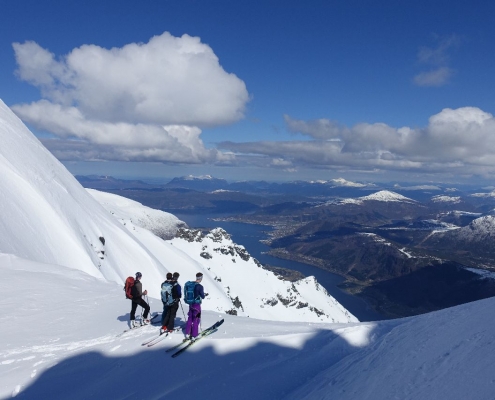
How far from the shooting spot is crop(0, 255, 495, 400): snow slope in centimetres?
698

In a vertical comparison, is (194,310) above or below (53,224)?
below

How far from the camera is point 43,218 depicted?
1304 inches

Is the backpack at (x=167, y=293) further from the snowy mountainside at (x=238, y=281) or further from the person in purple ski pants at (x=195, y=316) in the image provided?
the snowy mountainside at (x=238, y=281)

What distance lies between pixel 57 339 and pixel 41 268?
10937 millimetres

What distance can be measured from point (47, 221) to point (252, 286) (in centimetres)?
9263

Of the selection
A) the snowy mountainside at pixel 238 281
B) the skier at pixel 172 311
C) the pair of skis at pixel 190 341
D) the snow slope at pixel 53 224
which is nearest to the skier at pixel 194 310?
the pair of skis at pixel 190 341

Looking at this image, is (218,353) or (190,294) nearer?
(218,353)

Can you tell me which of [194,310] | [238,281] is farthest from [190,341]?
[238,281]

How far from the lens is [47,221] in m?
33.3

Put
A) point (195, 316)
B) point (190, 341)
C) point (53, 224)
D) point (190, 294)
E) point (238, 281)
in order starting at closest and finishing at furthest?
point (190, 341)
point (195, 316)
point (190, 294)
point (53, 224)
point (238, 281)

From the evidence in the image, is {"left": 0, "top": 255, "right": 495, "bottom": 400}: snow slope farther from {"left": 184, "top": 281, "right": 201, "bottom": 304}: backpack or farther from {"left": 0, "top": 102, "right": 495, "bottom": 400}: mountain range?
{"left": 184, "top": 281, "right": 201, "bottom": 304}: backpack

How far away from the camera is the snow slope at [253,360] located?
22.9 ft

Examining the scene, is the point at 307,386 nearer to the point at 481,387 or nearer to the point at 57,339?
the point at 481,387

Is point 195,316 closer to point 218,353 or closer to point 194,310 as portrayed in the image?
point 194,310
